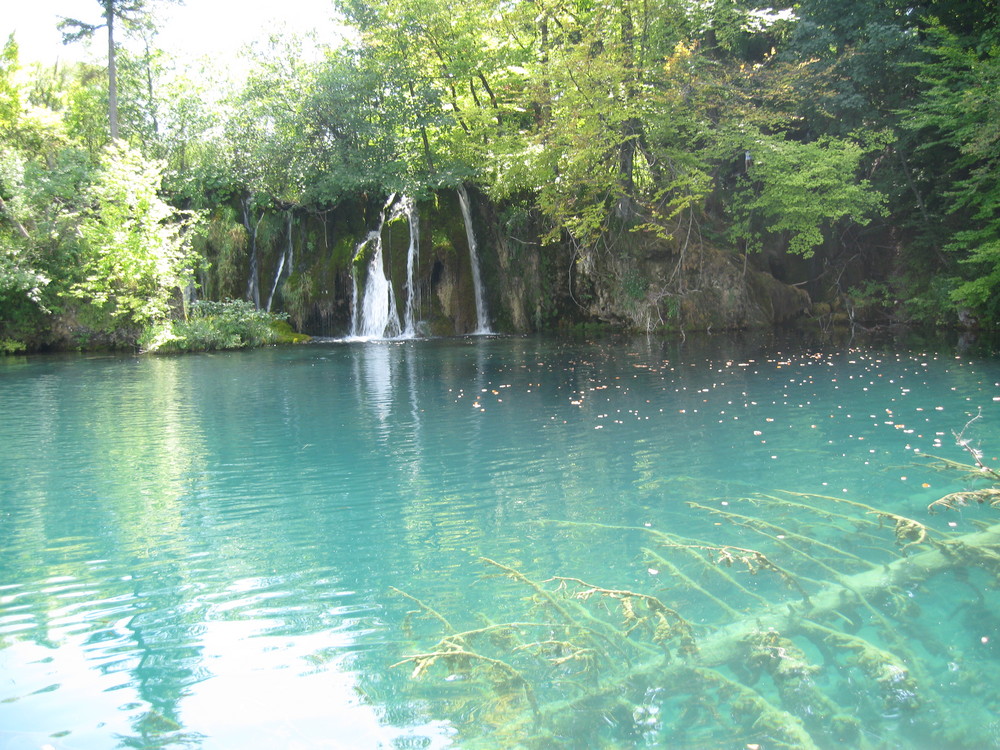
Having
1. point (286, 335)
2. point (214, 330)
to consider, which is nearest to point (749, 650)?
point (214, 330)

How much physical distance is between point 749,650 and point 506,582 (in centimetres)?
152

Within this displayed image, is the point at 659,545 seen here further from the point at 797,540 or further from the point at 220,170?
the point at 220,170

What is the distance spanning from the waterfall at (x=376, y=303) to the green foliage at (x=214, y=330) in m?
2.72

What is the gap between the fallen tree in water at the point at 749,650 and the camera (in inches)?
123

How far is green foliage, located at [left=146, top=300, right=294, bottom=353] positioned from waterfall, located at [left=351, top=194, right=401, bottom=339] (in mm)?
2718

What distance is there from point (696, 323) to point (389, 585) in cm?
1984

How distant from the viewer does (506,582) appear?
15.2 ft

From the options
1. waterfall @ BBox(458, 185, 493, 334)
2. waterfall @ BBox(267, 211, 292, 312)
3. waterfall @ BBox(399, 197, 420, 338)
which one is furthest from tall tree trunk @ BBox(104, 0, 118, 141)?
waterfall @ BBox(458, 185, 493, 334)

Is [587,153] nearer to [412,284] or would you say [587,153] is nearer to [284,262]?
[412,284]

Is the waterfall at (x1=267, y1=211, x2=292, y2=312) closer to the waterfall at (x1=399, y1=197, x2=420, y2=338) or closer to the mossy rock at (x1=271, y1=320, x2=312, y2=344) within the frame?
the mossy rock at (x1=271, y1=320, x2=312, y2=344)

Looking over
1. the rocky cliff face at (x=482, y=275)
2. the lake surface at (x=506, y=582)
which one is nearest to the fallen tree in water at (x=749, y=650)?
the lake surface at (x=506, y=582)

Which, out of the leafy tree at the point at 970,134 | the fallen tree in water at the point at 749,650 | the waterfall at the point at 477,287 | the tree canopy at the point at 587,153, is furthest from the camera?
the waterfall at the point at 477,287

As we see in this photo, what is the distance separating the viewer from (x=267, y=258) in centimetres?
2681

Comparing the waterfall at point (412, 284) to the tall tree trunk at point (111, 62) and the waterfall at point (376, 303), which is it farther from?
the tall tree trunk at point (111, 62)
